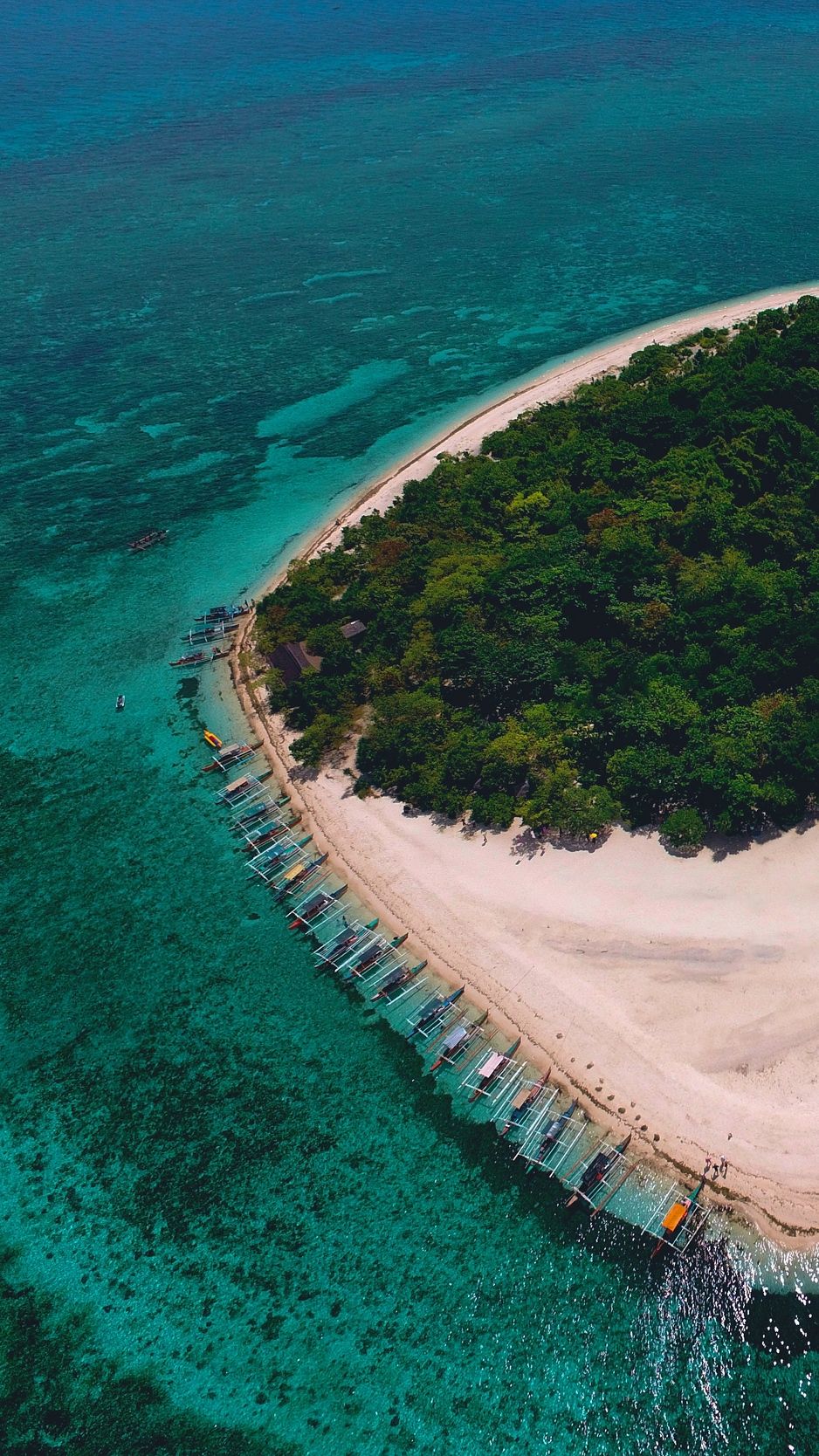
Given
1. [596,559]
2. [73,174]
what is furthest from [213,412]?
[73,174]

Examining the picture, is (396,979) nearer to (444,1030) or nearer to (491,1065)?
(444,1030)

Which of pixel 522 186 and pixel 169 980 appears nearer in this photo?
pixel 169 980

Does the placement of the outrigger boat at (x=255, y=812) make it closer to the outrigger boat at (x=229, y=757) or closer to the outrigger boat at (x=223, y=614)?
the outrigger boat at (x=229, y=757)

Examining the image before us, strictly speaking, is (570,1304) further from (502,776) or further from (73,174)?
(73,174)

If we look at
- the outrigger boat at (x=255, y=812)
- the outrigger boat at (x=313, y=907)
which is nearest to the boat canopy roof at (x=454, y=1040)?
the outrigger boat at (x=313, y=907)

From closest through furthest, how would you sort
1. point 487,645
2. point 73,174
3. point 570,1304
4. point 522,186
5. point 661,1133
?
point 570,1304
point 661,1133
point 487,645
point 522,186
point 73,174

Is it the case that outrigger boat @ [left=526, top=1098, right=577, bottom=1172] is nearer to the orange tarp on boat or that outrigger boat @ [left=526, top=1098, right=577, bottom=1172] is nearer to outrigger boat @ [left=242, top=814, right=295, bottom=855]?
the orange tarp on boat

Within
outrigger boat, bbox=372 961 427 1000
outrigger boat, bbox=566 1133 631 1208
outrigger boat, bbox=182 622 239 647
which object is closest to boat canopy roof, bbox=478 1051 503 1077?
outrigger boat, bbox=566 1133 631 1208
